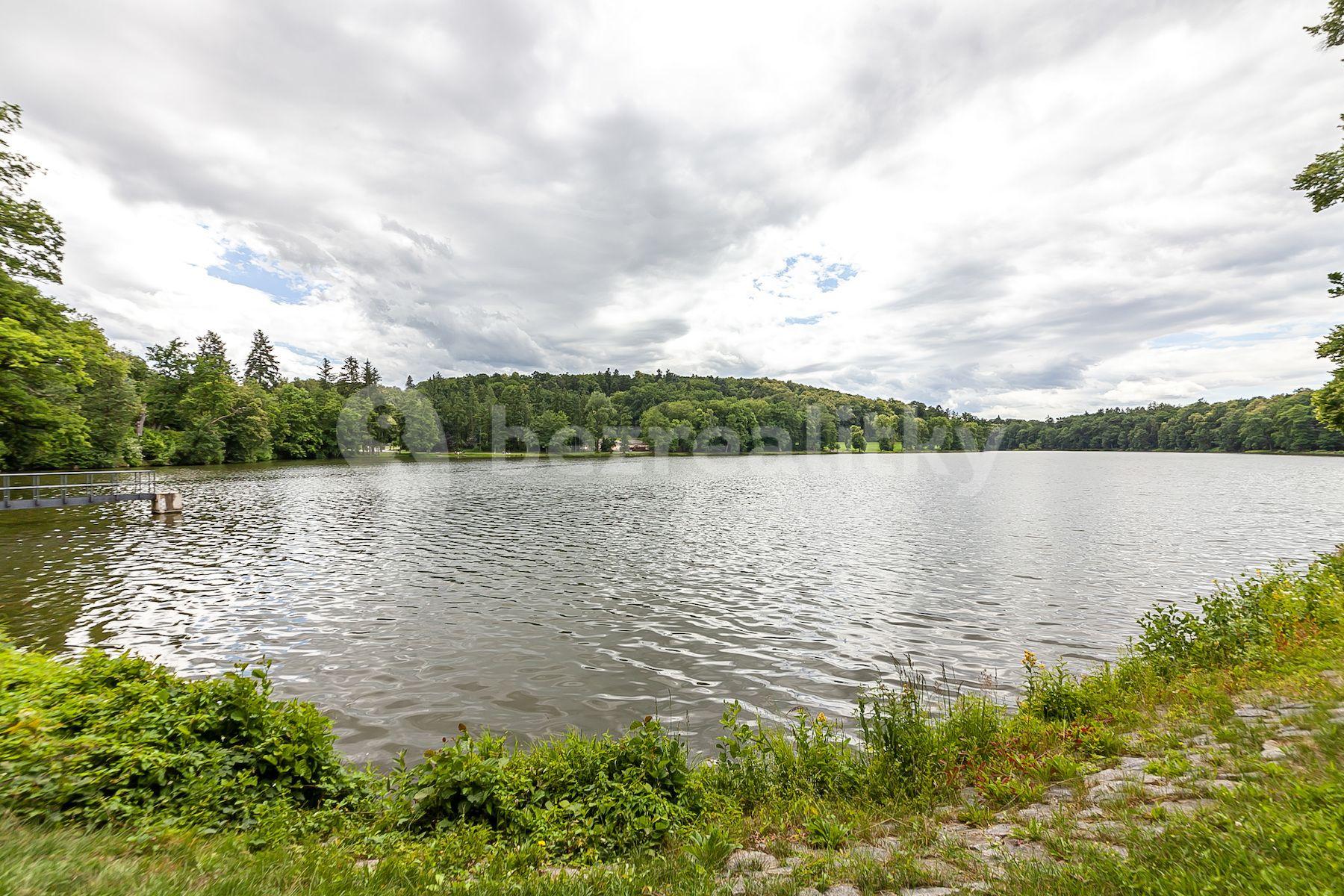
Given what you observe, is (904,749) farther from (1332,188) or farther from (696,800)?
(1332,188)

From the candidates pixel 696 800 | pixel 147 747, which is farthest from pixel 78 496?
pixel 696 800

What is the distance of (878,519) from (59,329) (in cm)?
4720

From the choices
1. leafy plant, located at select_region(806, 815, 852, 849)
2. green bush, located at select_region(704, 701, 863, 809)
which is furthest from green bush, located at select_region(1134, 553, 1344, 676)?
leafy plant, located at select_region(806, 815, 852, 849)

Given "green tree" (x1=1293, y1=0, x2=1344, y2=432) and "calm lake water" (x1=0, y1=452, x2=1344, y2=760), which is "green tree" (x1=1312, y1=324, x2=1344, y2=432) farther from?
"calm lake water" (x1=0, y1=452, x2=1344, y2=760)

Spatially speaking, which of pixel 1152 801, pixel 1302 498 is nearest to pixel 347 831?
pixel 1152 801

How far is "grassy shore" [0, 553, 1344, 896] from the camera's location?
450 centimetres

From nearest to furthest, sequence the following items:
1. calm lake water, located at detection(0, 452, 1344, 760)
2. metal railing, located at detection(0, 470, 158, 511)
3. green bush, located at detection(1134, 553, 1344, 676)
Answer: green bush, located at detection(1134, 553, 1344, 676), calm lake water, located at detection(0, 452, 1344, 760), metal railing, located at detection(0, 470, 158, 511)

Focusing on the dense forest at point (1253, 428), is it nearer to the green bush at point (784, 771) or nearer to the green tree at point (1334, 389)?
the green tree at point (1334, 389)

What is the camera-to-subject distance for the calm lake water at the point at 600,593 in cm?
1179

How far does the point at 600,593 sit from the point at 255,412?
108852 millimetres

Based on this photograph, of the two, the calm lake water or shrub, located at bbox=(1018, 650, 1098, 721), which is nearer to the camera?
shrub, located at bbox=(1018, 650, 1098, 721)

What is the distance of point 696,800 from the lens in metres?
6.84

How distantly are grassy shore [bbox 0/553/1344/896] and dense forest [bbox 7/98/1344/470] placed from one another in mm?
18338

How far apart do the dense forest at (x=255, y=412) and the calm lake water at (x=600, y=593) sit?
853 centimetres
